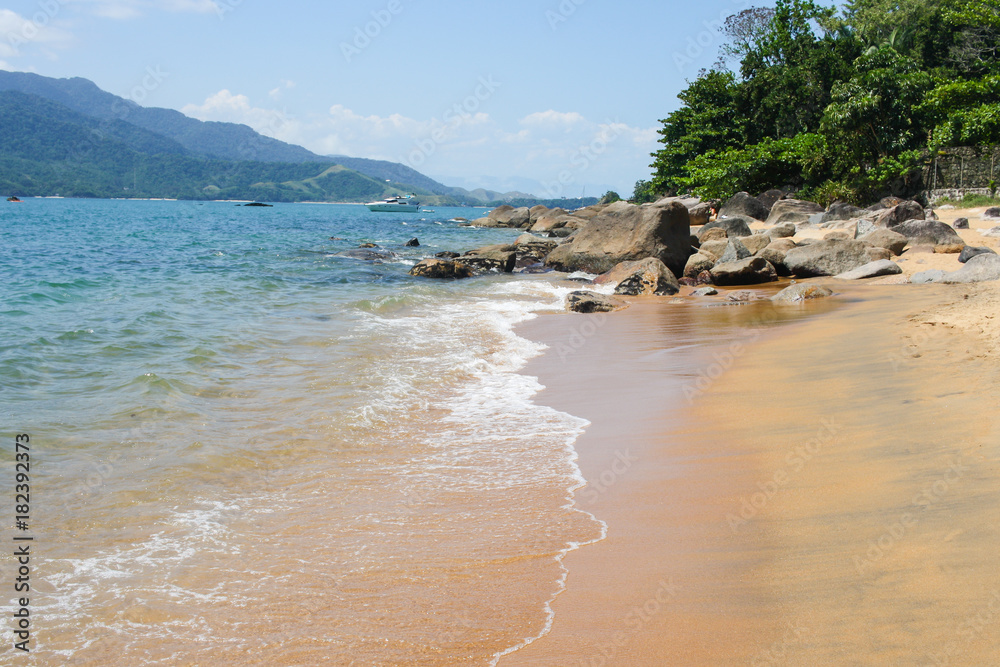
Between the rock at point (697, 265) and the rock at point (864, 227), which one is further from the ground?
the rock at point (864, 227)

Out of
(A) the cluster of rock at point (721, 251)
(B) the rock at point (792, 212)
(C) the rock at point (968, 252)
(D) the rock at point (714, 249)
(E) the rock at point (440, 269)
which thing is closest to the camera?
(C) the rock at point (968, 252)

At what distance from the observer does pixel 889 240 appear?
15.7 meters

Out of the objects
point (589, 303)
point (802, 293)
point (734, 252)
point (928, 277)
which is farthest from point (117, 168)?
point (928, 277)

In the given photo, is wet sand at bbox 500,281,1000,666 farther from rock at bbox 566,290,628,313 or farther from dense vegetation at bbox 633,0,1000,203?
dense vegetation at bbox 633,0,1000,203

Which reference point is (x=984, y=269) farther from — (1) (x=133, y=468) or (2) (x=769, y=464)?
(1) (x=133, y=468)

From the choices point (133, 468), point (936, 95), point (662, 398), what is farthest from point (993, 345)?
point (936, 95)

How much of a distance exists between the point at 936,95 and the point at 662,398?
955 inches

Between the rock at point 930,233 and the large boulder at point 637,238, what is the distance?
5.24 metres

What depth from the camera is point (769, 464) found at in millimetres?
4434

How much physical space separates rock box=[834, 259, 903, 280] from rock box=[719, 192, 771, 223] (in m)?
13.2

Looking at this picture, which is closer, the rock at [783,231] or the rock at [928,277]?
the rock at [928,277]

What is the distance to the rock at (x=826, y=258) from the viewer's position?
48.3 ft

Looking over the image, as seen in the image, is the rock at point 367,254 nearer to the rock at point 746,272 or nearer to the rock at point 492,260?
the rock at point 492,260

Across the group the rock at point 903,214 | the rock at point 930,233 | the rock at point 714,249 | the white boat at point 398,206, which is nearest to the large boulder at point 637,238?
the rock at point 714,249
